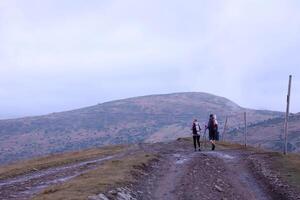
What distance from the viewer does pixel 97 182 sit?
850 inches

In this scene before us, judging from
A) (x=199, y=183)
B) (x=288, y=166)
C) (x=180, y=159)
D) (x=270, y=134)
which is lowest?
(x=199, y=183)

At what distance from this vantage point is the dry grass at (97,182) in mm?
18359

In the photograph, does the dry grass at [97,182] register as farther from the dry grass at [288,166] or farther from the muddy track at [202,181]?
the dry grass at [288,166]

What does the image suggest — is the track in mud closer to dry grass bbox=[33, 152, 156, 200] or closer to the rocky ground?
the rocky ground

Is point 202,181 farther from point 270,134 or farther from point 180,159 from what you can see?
point 270,134

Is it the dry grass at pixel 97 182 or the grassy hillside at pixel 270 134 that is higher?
the grassy hillside at pixel 270 134

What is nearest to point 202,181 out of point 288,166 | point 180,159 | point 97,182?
point 97,182

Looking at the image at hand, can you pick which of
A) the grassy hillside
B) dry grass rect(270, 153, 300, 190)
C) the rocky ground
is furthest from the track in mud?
the grassy hillside

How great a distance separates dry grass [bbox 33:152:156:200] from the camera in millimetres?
18359

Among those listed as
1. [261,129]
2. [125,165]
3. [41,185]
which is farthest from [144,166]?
[261,129]

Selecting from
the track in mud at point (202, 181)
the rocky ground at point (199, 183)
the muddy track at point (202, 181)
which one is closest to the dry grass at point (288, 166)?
the rocky ground at point (199, 183)

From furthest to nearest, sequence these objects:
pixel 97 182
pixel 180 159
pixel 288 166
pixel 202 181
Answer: pixel 180 159
pixel 288 166
pixel 202 181
pixel 97 182

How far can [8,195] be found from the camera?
2130 centimetres

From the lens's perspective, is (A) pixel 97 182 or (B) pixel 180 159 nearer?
(A) pixel 97 182
